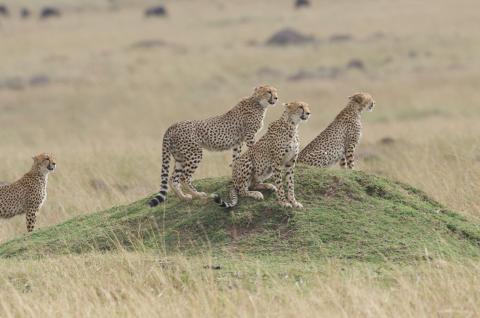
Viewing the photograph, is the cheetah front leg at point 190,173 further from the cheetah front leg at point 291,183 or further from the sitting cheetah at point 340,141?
the sitting cheetah at point 340,141

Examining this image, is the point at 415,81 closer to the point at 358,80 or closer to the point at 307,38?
the point at 358,80

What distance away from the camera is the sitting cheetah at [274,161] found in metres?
7.30

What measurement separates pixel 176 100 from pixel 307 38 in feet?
30.2

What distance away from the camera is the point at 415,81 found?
22.1 m

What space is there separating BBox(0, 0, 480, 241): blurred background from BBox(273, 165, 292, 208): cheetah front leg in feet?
8.91

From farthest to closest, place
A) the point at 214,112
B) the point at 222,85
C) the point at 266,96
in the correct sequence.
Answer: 1. the point at 222,85
2. the point at 214,112
3. the point at 266,96

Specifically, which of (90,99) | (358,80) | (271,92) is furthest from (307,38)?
(271,92)

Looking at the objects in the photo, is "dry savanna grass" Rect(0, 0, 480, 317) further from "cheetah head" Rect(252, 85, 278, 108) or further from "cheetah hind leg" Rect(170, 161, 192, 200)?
"cheetah head" Rect(252, 85, 278, 108)

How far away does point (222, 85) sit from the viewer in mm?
23406

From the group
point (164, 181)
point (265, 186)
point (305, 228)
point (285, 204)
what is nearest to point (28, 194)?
point (164, 181)

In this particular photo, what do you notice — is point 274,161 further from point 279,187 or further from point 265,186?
point 265,186

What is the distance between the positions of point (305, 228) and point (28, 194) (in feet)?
10.9

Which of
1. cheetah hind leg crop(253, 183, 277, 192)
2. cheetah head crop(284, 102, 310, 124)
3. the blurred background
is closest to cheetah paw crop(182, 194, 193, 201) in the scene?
cheetah hind leg crop(253, 183, 277, 192)

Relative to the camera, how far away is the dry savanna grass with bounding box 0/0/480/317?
591 centimetres
